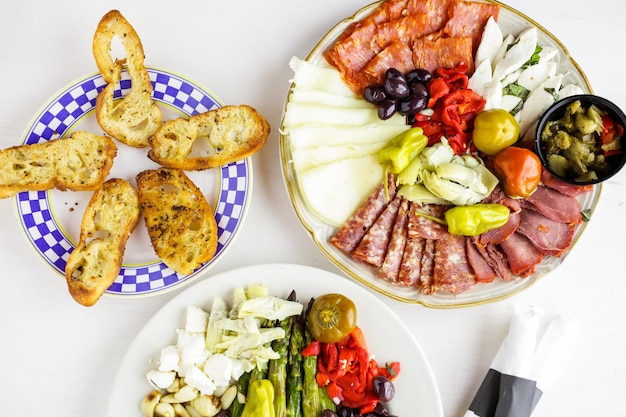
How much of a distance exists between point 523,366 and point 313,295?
0.98 metres

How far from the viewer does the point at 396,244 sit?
2.59 meters

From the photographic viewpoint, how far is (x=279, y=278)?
104 inches

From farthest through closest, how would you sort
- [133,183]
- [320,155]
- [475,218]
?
[133,183] → [320,155] → [475,218]

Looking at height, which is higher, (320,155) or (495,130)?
(495,130)

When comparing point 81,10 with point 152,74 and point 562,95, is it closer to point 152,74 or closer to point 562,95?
point 152,74

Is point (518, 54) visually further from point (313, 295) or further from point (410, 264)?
point (313, 295)

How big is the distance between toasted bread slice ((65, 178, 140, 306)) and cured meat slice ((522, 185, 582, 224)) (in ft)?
5.70

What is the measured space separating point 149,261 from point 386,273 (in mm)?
1040

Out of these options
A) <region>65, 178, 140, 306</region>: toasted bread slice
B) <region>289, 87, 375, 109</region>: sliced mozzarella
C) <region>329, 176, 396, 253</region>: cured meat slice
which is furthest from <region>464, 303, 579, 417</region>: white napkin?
<region>65, 178, 140, 306</region>: toasted bread slice

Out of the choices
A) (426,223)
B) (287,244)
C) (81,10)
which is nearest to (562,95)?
(426,223)

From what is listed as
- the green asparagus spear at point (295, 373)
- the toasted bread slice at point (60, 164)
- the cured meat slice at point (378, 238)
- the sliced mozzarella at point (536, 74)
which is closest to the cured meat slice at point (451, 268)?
the cured meat slice at point (378, 238)

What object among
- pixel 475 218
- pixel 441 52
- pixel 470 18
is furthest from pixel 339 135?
pixel 470 18

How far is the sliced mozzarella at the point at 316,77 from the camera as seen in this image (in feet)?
8.56

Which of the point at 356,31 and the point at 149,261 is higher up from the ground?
the point at 356,31
